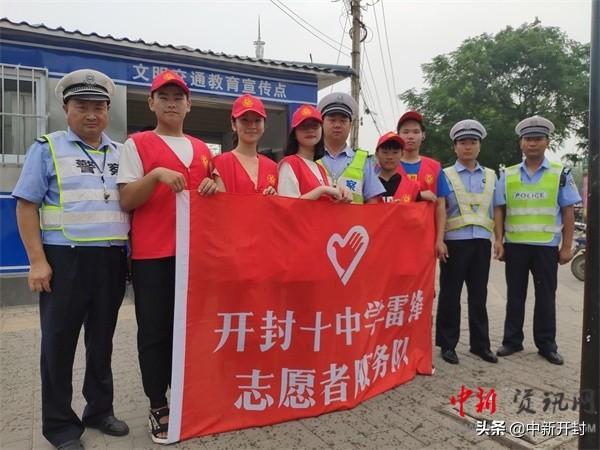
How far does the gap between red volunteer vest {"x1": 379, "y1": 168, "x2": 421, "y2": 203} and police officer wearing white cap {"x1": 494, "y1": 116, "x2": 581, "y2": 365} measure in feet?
3.52

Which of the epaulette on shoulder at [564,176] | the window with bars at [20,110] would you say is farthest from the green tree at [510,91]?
the window with bars at [20,110]

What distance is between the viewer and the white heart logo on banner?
9.07 ft

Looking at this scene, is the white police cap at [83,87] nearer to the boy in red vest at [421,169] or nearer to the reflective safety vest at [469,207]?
the boy in red vest at [421,169]

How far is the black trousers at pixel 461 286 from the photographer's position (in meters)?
3.76

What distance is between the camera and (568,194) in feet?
12.6

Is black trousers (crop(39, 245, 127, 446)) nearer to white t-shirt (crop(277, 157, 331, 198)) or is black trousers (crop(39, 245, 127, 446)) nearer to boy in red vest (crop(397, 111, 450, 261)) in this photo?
white t-shirt (crop(277, 157, 331, 198))

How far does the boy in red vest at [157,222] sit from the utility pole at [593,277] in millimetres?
1727

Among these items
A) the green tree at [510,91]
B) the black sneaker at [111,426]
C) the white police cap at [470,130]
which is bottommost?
the black sneaker at [111,426]

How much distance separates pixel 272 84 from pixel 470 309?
4.70 m

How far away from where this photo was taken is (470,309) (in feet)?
12.8

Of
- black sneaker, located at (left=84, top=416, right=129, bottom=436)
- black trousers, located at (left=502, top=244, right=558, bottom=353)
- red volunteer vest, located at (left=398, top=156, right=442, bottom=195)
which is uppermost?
red volunteer vest, located at (left=398, top=156, right=442, bottom=195)

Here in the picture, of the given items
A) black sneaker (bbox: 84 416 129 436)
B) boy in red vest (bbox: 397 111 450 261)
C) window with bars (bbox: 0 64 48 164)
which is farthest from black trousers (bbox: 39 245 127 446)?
window with bars (bbox: 0 64 48 164)

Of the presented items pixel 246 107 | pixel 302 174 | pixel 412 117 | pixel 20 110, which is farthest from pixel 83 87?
pixel 20 110

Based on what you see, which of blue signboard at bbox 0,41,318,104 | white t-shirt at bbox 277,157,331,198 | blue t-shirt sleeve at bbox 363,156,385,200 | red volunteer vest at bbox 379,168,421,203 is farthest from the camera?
blue signboard at bbox 0,41,318,104
